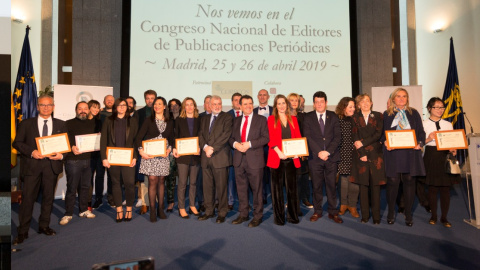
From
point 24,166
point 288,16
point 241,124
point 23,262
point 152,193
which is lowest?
point 23,262

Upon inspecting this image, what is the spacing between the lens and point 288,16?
6.51m

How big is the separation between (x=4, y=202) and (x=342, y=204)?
5081mm

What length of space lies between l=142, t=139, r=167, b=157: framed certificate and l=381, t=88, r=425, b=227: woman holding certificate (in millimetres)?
2765

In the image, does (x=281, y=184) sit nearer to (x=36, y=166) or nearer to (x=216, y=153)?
(x=216, y=153)

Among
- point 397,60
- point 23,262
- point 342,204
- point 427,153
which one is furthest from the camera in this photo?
point 397,60

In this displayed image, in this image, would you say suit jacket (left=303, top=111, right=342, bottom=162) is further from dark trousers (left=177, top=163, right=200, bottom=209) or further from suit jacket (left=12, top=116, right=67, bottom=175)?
suit jacket (left=12, top=116, right=67, bottom=175)

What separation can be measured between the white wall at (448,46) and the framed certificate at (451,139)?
15.1 feet

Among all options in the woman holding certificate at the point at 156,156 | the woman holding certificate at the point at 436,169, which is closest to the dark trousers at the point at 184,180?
the woman holding certificate at the point at 156,156

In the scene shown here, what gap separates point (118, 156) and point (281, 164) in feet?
6.71

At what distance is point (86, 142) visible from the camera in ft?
13.2

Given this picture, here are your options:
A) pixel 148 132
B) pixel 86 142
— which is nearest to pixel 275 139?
pixel 148 132

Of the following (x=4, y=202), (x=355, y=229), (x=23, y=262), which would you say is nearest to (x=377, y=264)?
(x=355, y=229)

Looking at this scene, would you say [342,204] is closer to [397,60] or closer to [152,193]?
[152,193]

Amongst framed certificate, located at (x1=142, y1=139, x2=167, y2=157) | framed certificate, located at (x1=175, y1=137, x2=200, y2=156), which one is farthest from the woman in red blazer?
framed certificate, located at (x1=142, y1=139, x2=167, y2=157)
